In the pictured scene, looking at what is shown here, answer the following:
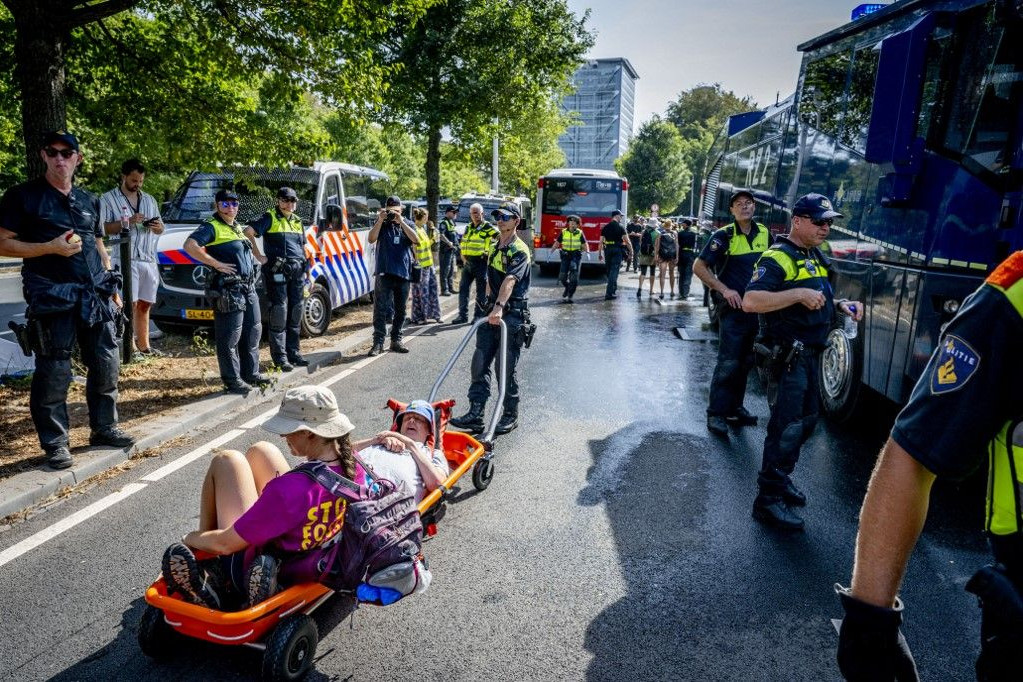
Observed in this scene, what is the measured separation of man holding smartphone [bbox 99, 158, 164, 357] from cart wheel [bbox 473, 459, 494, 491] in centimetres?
431

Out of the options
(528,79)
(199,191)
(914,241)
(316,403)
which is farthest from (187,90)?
(528,79)

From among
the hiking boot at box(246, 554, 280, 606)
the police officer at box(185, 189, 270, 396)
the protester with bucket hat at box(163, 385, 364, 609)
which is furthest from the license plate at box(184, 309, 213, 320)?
the hiking boot at box(246, 554, 280, 606)

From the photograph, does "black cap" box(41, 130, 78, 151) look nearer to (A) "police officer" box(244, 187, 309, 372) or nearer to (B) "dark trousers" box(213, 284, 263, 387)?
(B) "dark trousers" box(213, 284, 263, 387)

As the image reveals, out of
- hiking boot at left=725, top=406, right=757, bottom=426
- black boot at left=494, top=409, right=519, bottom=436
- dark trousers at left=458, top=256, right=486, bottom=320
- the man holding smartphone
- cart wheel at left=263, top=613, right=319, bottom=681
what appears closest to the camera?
cart wheel at left=263, top=613, right=319, bottom=681

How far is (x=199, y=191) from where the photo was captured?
1027 cm

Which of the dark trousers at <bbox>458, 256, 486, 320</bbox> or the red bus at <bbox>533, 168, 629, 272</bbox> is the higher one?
the red bus at <bbox>533, 168, 629, 272</bbox>

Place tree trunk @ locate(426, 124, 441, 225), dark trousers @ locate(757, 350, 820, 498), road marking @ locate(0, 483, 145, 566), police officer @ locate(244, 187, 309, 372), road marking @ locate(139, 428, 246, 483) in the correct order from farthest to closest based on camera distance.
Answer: tree trunk @ locate(426, 124, 441, 225) < police officer @ locate(244, 187, 309, 372) < road marking @ locate(139, 428, 246, 483) < dark trousers @ locate(757, 350, 820, 498) < road marking @ locate(0, 483, 145, 566)

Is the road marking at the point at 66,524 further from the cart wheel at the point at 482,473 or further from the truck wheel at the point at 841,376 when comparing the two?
the truck wheel at the point at 841,376

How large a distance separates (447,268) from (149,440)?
10.2m

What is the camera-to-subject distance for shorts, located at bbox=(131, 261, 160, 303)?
27.3 ft

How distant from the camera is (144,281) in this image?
8.42 metres

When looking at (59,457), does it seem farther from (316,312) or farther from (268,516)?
(316,312)

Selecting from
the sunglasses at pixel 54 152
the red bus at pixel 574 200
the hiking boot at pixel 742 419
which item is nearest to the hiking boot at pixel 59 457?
the sunglasses at pixel 54 152

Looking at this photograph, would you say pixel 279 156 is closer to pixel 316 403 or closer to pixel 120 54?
pixel 120 54
